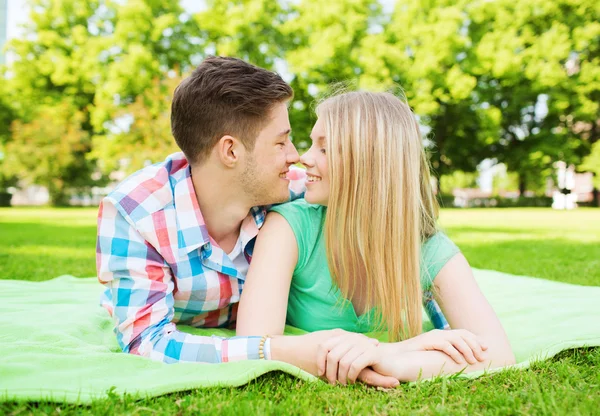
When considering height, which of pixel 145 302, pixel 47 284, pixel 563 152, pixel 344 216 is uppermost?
pixel 563 152

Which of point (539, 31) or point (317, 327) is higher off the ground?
point (539, 31)

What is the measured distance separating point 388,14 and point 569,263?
23.1 m

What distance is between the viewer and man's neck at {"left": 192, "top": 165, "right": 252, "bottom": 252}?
8.76ft

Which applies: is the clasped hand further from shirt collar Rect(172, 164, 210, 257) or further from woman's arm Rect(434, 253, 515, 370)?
shirt collar Rect(172, 164, 210, 257)

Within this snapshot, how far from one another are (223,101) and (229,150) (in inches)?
10.0

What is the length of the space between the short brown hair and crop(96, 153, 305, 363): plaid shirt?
27 cm

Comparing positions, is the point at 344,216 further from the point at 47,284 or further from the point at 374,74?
the point at 374,74

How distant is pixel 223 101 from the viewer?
8.73ft

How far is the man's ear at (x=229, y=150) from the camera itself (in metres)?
2.64

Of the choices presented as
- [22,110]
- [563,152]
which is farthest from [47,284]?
[22,110]

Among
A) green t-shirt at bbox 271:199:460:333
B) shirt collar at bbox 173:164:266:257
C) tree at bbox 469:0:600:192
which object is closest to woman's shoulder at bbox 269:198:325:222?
green t-shirt at bbox 271:199:460:333

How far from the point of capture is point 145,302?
2268 millimetres

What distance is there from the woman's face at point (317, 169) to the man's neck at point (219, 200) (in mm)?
351

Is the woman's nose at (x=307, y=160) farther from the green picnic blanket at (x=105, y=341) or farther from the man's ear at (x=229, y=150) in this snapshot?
the green picnic blanket at (x=105, y=341)
